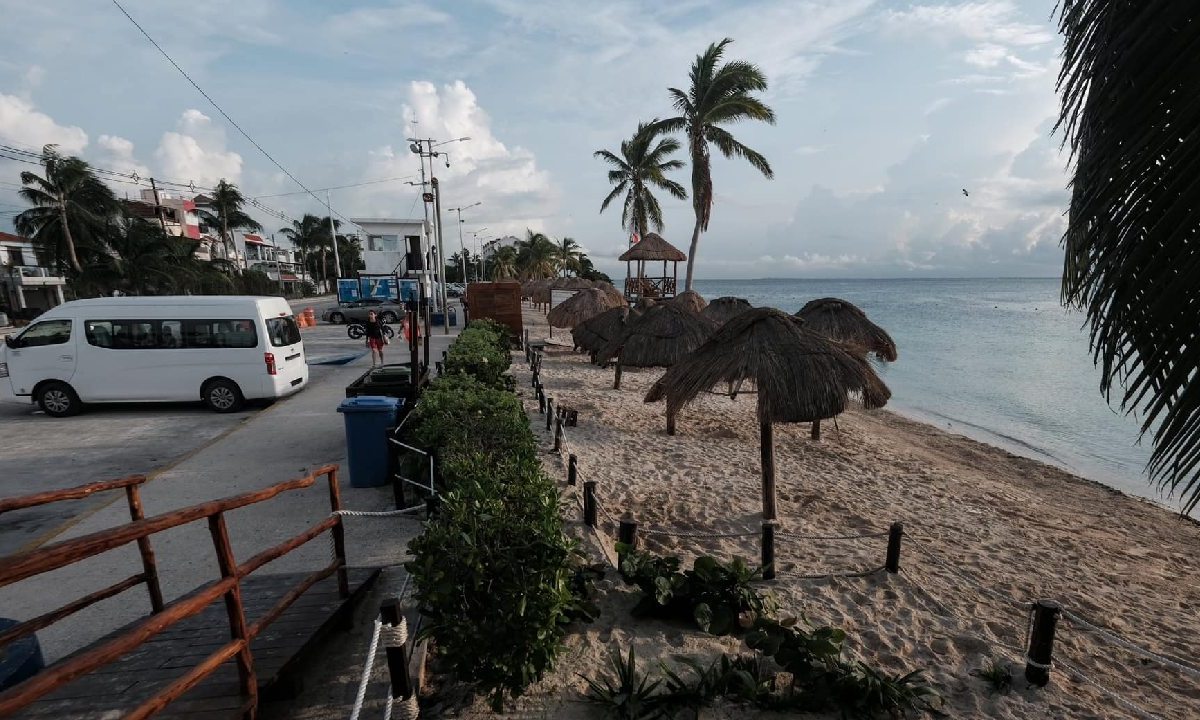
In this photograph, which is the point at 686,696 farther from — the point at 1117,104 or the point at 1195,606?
the point at 1195,606

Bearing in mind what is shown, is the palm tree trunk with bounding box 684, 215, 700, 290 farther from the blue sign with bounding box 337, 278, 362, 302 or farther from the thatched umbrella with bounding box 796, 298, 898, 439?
the blue sign with bounding box 337, 278, 362, 302

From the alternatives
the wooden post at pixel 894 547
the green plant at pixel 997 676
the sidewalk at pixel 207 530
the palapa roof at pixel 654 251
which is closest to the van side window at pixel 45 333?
the sidewalk at pixel 207 530

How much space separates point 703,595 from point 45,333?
12.6 meters

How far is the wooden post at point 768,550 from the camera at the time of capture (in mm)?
5020

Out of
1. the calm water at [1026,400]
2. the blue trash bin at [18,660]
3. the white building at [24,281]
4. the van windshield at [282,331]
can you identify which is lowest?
the calm water at [1026,400]

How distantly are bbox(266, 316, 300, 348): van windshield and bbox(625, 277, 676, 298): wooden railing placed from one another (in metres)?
21.4

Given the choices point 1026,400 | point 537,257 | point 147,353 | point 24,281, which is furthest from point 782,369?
point 537,257

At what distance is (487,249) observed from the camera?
112750mm

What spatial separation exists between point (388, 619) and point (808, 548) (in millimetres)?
4920

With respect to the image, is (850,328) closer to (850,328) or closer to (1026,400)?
Result: (850,328)

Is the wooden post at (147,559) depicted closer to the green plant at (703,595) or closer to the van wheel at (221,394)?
the green plant at (703,595)

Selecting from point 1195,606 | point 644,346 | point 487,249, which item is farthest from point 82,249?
point 487,249

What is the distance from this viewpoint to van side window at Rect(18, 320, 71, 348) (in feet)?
31.5

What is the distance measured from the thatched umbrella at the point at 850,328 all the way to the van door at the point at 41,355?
1437cm
